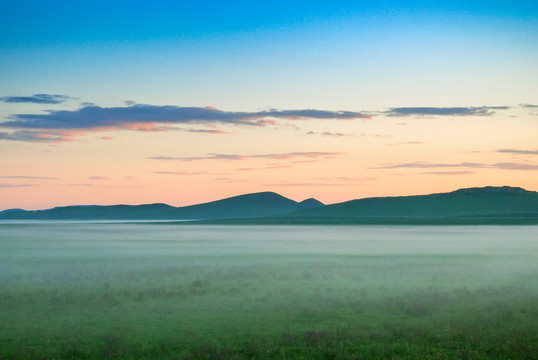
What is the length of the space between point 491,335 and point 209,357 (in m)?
9.14

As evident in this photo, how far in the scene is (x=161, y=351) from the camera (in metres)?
17.3

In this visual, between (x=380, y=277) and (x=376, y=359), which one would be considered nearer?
(x=376, y=359)

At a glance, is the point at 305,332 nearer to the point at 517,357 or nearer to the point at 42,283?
the point at 517,357

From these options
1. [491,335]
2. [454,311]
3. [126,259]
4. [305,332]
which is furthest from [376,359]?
[126,259]

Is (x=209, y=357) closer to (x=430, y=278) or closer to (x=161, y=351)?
(x=161, y=351)

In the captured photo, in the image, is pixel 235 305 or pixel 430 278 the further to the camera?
Result: pixel 430 278

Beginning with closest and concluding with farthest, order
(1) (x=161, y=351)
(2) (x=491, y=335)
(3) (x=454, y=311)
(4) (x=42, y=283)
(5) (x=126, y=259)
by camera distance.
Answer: (1) (x=161, y=351) < (2) (x=491, y=335) < (3) (x=454, y=311) < (4) (x=42, y=283) < (5) (x=126, y=259)

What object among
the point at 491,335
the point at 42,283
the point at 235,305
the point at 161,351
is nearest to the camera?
the point at 161,351

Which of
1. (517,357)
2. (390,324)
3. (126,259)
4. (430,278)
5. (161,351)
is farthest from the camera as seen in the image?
(126,259)

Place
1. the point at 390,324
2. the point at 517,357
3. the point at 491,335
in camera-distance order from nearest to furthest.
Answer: the point at 517,357 < the point at 491,335 < the point at 390,324

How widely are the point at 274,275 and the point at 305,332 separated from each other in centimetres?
1871

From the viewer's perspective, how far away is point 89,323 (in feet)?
70.3

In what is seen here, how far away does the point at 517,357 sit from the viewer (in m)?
16.0

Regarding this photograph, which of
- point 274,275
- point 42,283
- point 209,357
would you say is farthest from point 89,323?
point 274,275
